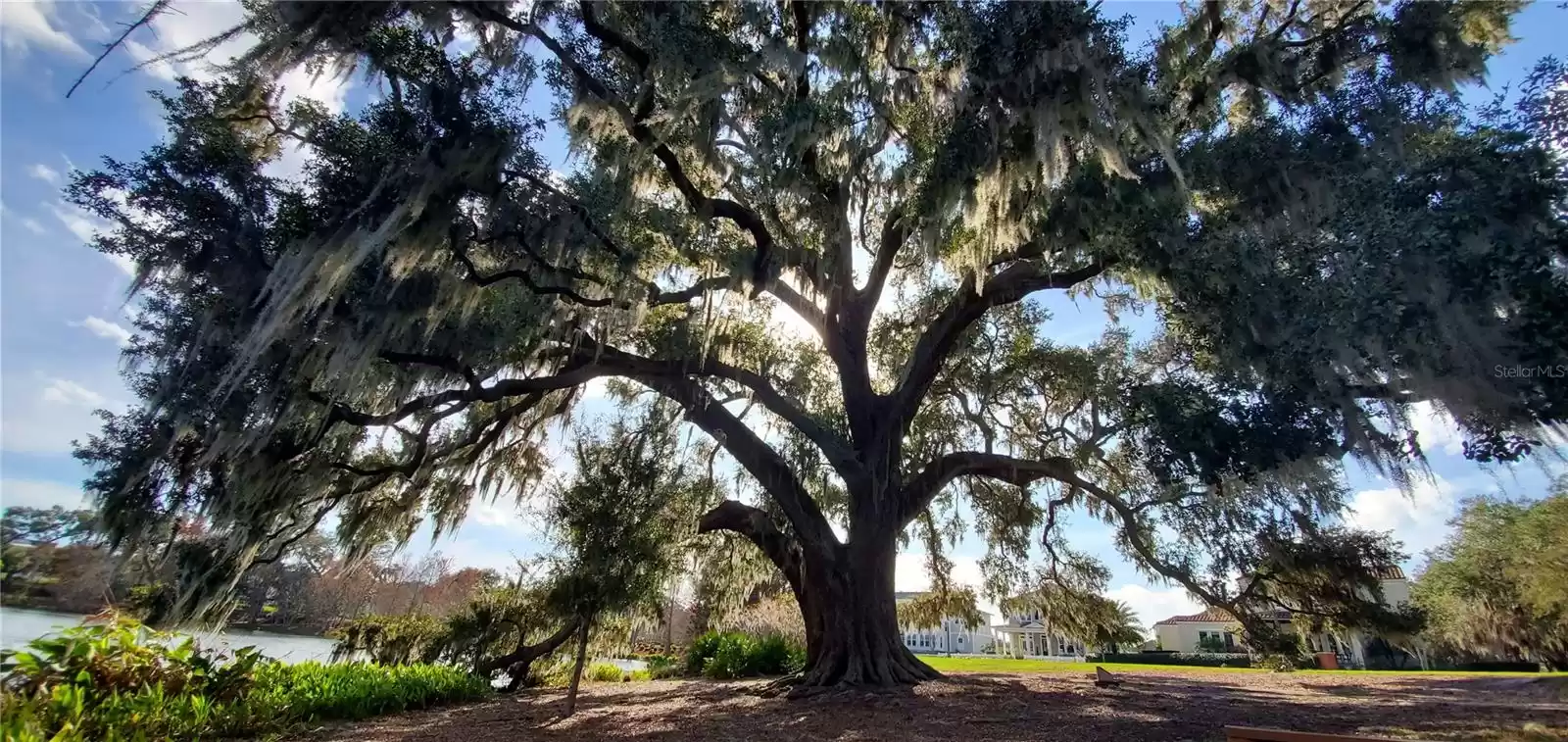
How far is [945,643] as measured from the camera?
200 ft

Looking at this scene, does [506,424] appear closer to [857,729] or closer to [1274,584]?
[857,729]

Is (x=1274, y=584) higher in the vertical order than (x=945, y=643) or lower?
higher

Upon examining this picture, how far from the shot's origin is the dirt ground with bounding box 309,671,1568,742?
5570 mm

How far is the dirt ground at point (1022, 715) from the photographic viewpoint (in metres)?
5.57

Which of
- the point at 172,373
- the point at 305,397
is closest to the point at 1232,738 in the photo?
the point at 305,397

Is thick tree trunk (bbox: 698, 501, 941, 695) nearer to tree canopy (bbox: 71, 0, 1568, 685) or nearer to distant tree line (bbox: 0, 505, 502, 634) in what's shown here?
tree canopy (bbox: 71, 0, 1568, 685)

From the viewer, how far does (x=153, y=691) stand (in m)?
5.61

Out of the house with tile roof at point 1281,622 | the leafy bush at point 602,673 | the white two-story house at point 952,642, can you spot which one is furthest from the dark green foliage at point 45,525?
the white two-story house at point 952,642

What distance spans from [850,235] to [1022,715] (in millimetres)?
6081

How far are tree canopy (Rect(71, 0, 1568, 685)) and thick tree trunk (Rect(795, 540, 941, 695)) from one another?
0.05 metres

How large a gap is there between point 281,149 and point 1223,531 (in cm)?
1163

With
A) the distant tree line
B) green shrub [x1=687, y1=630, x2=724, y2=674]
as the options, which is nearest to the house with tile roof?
Result: green shrub [x1=687, y1=630, x2=724, y2=674]

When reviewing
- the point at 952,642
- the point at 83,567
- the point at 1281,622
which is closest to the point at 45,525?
the point at 83,567

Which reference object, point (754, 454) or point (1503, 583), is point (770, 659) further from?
point (1503, 583)
